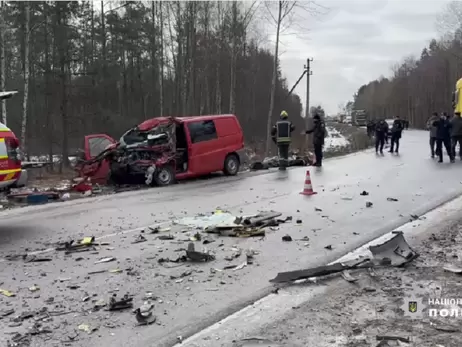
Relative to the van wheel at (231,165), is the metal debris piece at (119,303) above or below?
below

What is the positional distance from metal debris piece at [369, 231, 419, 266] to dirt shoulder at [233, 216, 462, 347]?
113 mm

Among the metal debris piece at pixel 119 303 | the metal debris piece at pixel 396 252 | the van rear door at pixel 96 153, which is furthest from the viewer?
the van rear door at pixel 96 153

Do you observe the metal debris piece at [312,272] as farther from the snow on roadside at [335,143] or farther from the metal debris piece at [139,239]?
the snow on roadside at [335,143]

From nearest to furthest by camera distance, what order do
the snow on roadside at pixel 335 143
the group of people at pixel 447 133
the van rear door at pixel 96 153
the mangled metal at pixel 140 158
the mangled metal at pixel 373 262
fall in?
the mangled metal at pixel 373 262
the mangled metal at pixel 140 158
the van rear door at pixel 96 153
the group of people at pixel 447 133
the snow on roadside at pixel 335 143

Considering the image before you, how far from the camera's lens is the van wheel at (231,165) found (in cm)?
1712

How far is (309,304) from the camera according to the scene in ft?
15.6

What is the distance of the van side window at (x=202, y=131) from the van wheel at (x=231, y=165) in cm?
106

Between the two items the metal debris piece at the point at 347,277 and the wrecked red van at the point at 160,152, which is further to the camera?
the wrecked red van at the point at 160,152

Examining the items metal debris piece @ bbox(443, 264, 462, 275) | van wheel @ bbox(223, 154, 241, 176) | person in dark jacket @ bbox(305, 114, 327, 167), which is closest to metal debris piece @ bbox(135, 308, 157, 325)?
metal debris piece @ bbox(443, 264, 462, 275)

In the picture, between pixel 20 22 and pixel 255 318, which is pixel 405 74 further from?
pixel 255 318

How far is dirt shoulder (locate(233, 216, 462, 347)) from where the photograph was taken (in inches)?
156

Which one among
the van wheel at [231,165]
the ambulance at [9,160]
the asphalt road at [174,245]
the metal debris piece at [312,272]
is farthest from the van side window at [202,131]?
the metal debris piece at [312,272]

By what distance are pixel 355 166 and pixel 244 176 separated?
14.4 feet

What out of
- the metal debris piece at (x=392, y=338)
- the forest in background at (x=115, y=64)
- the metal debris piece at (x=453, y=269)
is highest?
the forest in background at (x=115, y=64)
